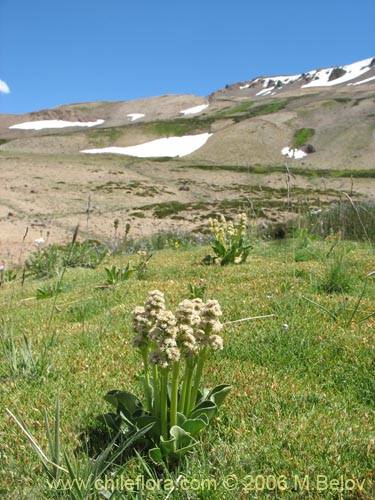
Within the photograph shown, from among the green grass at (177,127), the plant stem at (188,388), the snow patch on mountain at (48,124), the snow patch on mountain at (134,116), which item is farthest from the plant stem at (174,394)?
the snow patch on mountain at (134,116)

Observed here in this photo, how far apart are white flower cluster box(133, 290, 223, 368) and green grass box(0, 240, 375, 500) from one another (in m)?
0.59

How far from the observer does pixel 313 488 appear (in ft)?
6.78

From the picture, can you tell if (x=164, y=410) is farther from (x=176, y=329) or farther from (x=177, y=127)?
(x=177, y=127)

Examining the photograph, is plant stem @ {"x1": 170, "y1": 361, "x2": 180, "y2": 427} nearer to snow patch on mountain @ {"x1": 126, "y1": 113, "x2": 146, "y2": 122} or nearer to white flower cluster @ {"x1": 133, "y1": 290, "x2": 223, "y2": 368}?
white flower cluster @ {"x1": 133, "y1": 290, "x2": 223, "y2": 368}

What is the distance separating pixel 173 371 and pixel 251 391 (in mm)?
1029

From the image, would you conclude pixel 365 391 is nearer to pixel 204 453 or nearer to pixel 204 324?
pixel 204 453

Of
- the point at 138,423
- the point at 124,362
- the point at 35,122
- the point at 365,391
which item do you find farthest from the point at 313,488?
the point at 35,122

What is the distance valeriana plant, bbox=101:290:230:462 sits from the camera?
6.63ft

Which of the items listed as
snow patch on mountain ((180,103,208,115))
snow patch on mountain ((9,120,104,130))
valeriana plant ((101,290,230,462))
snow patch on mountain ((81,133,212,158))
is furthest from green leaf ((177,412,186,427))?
snow patch on mountain ((180,103,208,115))

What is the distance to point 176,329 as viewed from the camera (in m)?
2.00

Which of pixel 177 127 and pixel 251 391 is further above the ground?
pixel 177 127

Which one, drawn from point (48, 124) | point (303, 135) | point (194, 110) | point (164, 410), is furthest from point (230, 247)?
point (194, 110)

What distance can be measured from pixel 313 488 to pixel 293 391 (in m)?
0.95

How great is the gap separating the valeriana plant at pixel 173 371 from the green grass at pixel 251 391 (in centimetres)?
17
